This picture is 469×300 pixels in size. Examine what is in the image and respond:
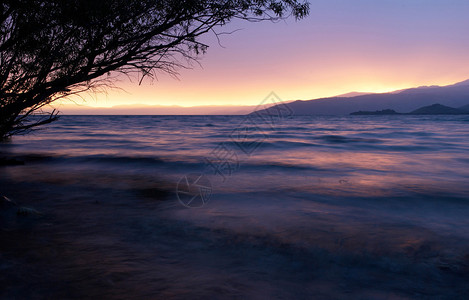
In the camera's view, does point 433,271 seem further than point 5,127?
No

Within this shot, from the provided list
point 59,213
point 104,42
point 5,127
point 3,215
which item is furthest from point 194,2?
point 3,215

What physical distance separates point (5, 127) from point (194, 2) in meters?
4.12

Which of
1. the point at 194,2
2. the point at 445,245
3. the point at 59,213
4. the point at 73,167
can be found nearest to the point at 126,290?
the point at 59,213

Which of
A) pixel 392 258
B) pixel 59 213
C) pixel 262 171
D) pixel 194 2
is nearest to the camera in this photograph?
Result: pixel 392 258

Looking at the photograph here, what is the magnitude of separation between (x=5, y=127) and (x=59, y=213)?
6.51 feet

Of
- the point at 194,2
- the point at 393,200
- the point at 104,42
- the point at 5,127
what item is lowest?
the point at 393,200

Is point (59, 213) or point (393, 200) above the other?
point (59, 213)

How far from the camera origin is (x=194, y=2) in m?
5.71

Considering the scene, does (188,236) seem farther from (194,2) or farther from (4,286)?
(194,2)

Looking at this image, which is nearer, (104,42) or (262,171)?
(104,42)

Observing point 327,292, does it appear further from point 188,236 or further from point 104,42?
point 104,42

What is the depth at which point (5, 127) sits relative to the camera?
5.13 metres

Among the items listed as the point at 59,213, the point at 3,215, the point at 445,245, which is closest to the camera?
the point at 445,245

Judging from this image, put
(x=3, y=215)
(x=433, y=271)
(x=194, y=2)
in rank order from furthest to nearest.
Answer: (x=194, y=2) → (x=3, y=215) → (x=433, y=271)
